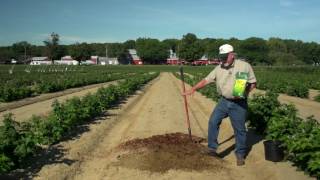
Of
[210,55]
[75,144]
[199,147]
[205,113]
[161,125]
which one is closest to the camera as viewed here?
[199,147]

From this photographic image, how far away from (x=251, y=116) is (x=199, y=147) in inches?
109

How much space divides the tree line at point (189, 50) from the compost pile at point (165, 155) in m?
120

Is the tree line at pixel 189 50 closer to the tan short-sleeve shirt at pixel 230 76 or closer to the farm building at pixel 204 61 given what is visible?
the farm building at pixel 204 61

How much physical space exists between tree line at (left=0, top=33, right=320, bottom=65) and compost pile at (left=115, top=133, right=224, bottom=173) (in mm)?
120077

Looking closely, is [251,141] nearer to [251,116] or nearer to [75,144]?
[251,116]

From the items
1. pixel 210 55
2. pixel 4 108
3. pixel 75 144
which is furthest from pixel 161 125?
pixel 210 55

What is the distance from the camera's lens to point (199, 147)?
1016cm

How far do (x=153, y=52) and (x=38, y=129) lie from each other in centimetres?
15241

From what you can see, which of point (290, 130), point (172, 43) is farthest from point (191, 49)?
point (290, 130)

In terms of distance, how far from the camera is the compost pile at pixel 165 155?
8758 mm

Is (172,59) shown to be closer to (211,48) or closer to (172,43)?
(211,48)

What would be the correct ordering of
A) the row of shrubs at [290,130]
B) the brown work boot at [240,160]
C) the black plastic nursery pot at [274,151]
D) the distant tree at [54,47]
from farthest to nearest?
the distant tree at [54,47], the black plastic nursery pot at [274,151], the brown work boot at [240,160], the row of shrubs at [290,130]

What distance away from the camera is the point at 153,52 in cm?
16225

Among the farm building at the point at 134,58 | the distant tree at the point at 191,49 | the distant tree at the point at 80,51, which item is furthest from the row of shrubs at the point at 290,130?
the farm building at the point at 134,58
